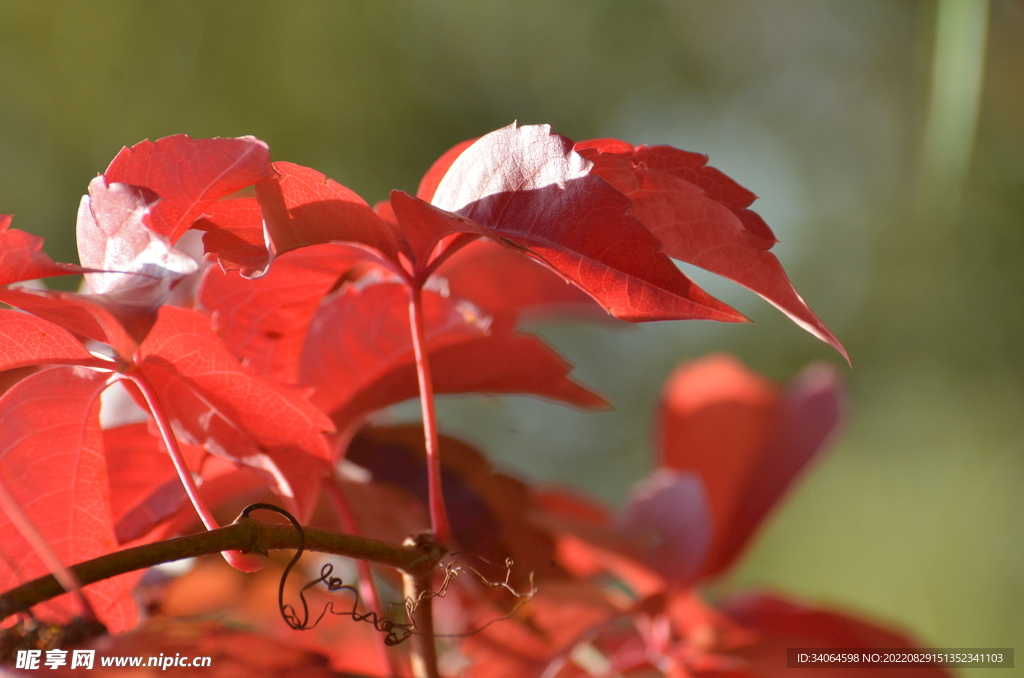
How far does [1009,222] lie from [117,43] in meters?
1.52

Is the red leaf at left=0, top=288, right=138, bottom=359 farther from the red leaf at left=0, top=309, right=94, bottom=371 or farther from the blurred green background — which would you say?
the blurred green background

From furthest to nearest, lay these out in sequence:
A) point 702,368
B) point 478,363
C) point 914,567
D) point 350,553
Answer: point 914,567, point 702,368, point 478,363, point 350,553

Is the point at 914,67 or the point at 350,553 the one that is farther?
the point at 914,67

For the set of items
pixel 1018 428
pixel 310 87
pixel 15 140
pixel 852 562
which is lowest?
pixel 852 562

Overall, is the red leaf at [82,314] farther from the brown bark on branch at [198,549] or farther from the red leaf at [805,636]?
the red leaf at [805,636]

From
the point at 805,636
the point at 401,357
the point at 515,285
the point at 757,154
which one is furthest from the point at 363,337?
the point at 757,154

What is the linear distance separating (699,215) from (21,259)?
0.14 metres

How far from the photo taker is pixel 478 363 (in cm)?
26

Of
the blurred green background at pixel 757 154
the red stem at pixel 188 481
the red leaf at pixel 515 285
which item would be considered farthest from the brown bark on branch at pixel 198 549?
the blurred green background at pixel 757 154

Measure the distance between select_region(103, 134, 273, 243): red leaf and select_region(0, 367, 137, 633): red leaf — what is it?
6 cm

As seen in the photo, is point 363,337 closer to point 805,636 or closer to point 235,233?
point 235,233

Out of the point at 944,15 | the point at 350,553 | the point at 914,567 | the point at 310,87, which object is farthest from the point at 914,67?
the point at 350,553

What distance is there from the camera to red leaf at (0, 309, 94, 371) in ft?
0.55

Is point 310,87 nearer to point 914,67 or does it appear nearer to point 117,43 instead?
point 117,43
